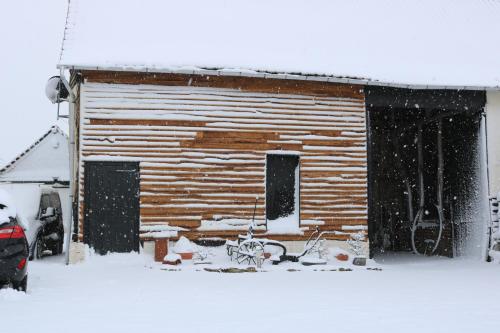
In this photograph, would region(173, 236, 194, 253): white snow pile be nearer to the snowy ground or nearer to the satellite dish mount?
the snowy ground

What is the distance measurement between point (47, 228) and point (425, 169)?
34.3ft

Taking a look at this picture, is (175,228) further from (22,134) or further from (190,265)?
(22,134)

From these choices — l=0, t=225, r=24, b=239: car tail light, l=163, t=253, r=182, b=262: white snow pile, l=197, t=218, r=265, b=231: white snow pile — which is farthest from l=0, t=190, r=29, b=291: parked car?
l=197, t=218, r=265, b=231: white snow pile

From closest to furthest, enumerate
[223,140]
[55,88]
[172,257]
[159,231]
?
1. [172,257]
2. [159,231]
3. [223,140]
4. [55,88]

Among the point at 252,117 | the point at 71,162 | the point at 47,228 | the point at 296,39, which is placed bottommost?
the point at 47,228

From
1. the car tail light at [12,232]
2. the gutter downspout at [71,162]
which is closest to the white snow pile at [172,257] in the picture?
the gutter downspout at [71,162]

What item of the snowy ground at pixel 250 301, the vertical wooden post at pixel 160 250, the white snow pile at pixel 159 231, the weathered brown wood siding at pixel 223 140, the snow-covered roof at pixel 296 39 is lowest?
the snowy ground at pixel 250 301

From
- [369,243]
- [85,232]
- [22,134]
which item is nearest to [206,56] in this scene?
[85,232]

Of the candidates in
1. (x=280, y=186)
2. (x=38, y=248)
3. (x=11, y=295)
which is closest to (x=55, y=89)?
(x=38, y=248)

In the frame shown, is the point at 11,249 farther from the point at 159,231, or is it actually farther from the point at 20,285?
the point at 159,231

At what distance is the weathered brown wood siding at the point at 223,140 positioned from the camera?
13.3 meters

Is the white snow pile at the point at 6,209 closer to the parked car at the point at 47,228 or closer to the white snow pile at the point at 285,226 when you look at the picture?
the parked car at the point at 47,228

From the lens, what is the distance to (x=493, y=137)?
15266mm

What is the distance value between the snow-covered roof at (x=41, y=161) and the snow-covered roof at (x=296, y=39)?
11.8m
